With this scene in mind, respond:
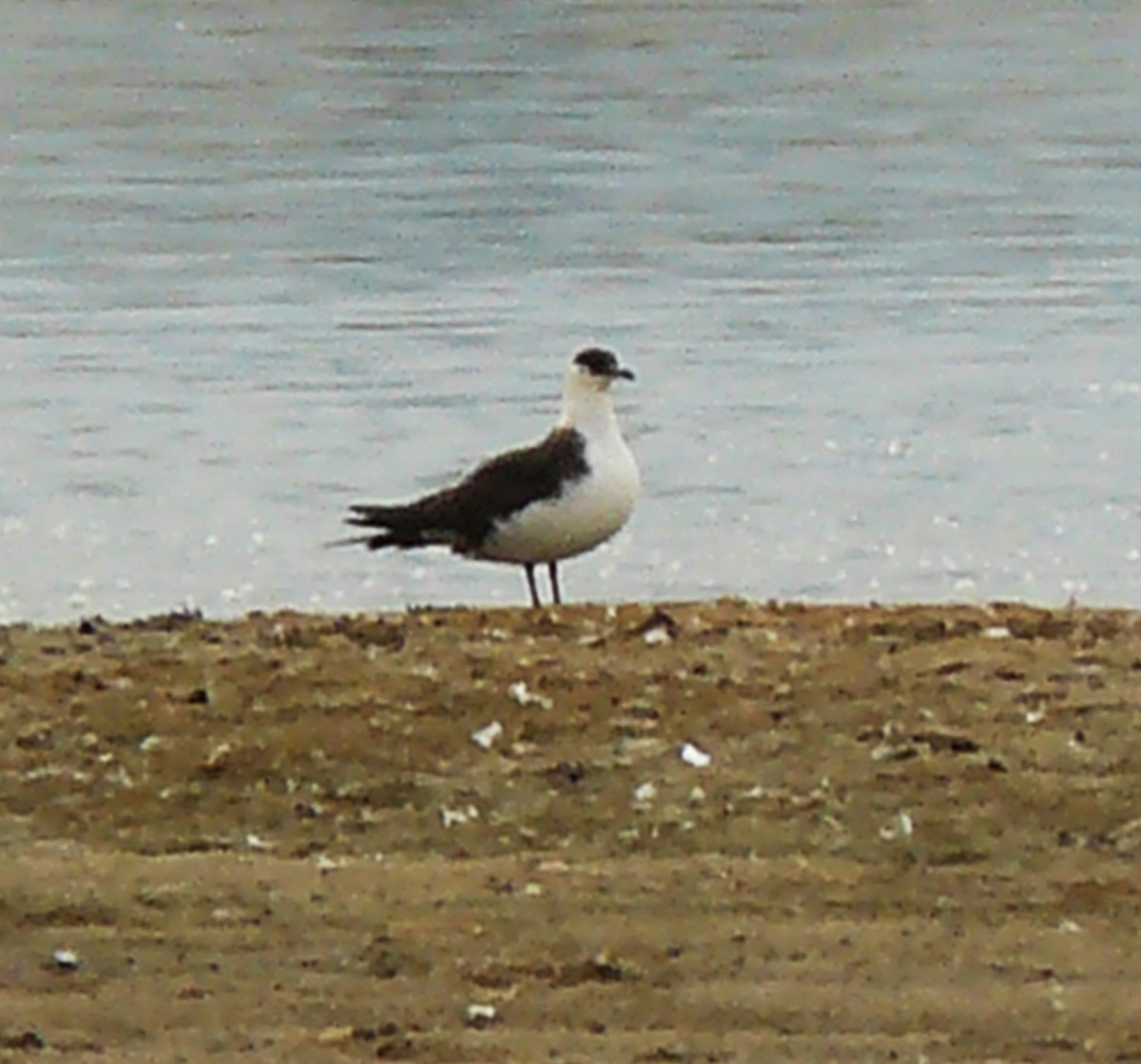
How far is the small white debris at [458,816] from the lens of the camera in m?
6.12

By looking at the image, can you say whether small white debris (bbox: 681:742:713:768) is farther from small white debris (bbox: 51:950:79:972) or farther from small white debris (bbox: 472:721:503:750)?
small white debris (bbox: 51:950:79:972)

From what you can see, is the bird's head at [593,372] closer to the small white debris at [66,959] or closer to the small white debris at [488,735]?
the small white debris at [488,735]

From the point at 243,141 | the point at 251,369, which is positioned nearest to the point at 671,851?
the point at 251,369

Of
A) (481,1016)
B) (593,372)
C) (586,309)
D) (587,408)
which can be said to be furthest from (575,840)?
(586,309)

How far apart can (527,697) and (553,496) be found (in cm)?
241

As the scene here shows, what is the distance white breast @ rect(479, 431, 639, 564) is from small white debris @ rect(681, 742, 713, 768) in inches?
111

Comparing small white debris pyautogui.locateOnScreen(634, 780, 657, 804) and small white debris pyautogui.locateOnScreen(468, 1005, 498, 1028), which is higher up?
small white debris pyautogui.locateOnScreen(634, 780, 657, 804)

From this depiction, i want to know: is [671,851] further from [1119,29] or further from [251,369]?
[1119,29]

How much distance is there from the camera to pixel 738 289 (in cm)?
1842

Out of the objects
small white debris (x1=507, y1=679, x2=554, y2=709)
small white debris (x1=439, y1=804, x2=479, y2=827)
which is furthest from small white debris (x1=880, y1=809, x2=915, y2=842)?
small white debris (x1=507, y1=679, x2=554, y2=709)

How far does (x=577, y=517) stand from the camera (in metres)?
9.26

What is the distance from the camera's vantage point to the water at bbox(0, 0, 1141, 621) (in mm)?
12047

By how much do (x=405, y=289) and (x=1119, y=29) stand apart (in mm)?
18956

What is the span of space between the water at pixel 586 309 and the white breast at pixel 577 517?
1.81 m
